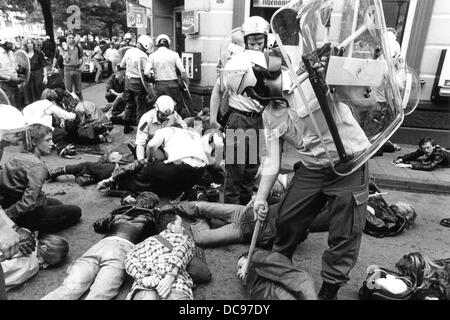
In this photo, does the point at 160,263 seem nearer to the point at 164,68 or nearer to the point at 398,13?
the point at 164,68

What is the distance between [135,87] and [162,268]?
4.94 meters

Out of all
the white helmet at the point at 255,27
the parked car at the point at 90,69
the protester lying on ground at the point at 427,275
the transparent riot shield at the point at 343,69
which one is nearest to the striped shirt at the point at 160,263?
the transparent riot shield at the point at 343,69

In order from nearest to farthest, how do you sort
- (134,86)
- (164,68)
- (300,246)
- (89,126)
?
(300,246) → (164,68) → (89,126) → (134,86)

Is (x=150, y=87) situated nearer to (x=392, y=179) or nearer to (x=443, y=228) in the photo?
(x=392, y=179)

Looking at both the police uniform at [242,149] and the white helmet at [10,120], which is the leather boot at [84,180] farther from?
the white helmet at [10,120]

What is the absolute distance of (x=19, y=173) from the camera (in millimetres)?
2770

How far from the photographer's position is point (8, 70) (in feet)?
22.2

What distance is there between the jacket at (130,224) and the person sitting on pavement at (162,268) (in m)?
0.32

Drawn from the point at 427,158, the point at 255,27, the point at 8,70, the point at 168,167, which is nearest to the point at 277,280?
the point at 168,167

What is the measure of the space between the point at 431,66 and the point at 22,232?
643cm

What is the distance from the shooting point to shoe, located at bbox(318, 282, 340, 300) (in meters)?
2.28

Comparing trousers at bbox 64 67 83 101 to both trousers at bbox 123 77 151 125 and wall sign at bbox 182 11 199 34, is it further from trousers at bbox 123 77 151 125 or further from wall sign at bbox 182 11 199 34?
wall sign at bbox 182 11 199 34
